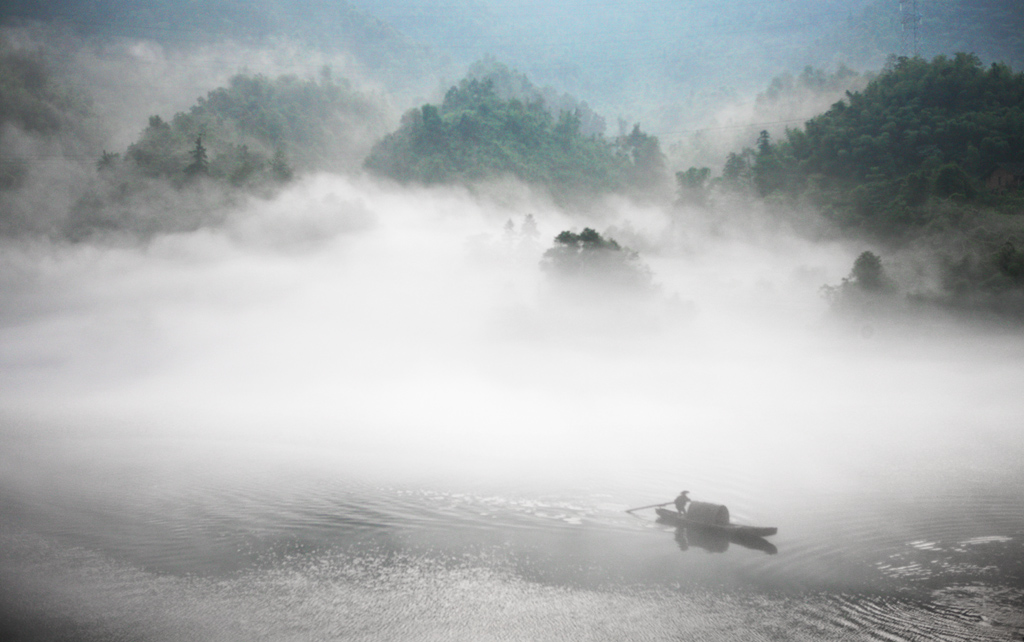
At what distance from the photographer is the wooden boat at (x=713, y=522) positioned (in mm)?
20203

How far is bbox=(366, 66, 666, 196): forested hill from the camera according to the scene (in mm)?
105250

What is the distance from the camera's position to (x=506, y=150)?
350ft

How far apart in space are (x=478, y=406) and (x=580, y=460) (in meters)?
32.7

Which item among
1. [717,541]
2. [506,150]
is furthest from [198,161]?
[717,541]

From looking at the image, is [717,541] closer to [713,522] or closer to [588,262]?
[713,522]

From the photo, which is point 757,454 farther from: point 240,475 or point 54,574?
point 54,574

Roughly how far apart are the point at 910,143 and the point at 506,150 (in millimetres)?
60273

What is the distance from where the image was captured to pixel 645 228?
325 ft

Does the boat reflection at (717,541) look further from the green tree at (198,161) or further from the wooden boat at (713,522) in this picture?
the green tree at (198,161)

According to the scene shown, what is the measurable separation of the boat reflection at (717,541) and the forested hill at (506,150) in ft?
297

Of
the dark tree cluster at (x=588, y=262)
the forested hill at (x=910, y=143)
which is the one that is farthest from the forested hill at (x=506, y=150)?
the dark tree cluster at (x=588, y=262)

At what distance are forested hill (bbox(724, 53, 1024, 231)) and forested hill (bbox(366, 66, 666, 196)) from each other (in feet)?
111

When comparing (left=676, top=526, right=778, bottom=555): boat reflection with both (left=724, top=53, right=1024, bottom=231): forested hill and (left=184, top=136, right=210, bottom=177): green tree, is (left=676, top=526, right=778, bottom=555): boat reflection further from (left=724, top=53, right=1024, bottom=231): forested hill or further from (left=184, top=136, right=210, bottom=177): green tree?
(left=184, top=136, right=210, bottom=177): green tree

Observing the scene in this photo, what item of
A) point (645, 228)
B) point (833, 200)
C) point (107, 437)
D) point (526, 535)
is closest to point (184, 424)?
point (107, 437)
